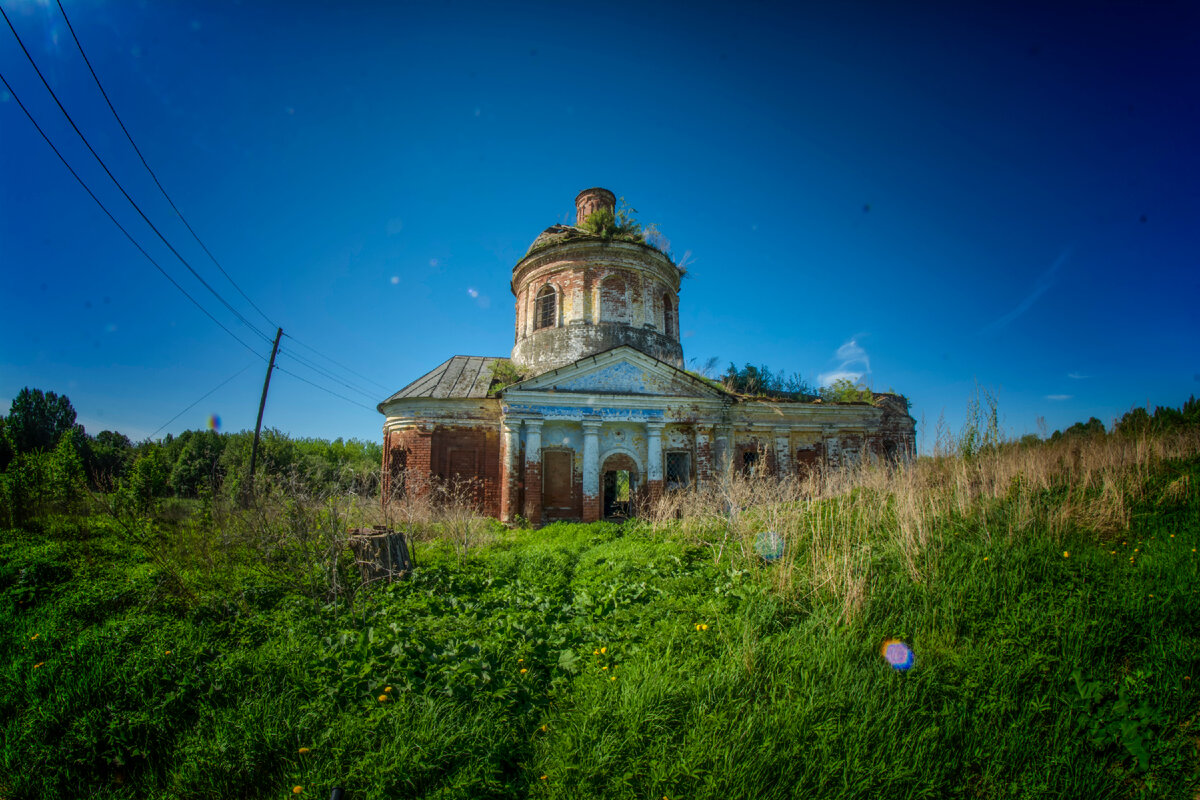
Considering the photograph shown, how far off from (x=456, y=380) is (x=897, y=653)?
1381 cm

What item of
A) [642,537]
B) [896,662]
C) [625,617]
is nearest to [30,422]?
[642,537]

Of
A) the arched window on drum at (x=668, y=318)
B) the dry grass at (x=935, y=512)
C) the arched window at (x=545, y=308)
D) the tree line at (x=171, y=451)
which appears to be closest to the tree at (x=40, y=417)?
the tree line at (x=171, y=451)

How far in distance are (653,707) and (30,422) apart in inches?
1764

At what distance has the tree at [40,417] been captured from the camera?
28.4 metres

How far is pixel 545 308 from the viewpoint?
16.6 m

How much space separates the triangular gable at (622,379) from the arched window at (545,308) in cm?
374

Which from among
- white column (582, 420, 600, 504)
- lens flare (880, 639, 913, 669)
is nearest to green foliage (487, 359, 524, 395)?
white column (582, 420, 600, 504)

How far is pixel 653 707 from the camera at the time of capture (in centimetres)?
326

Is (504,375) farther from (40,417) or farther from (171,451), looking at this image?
(40,417)

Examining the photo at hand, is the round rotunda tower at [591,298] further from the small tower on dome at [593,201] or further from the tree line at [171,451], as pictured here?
the tree line at [171,451]

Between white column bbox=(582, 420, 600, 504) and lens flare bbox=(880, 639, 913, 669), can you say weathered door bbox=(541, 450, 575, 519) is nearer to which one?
white column bbox=(582, 420, 600, 504)

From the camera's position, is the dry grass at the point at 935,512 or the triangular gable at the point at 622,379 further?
the triangular gable at the point at 622,379

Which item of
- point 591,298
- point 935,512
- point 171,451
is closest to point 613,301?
point 591,298

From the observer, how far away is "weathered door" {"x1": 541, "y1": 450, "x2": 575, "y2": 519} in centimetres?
1337
